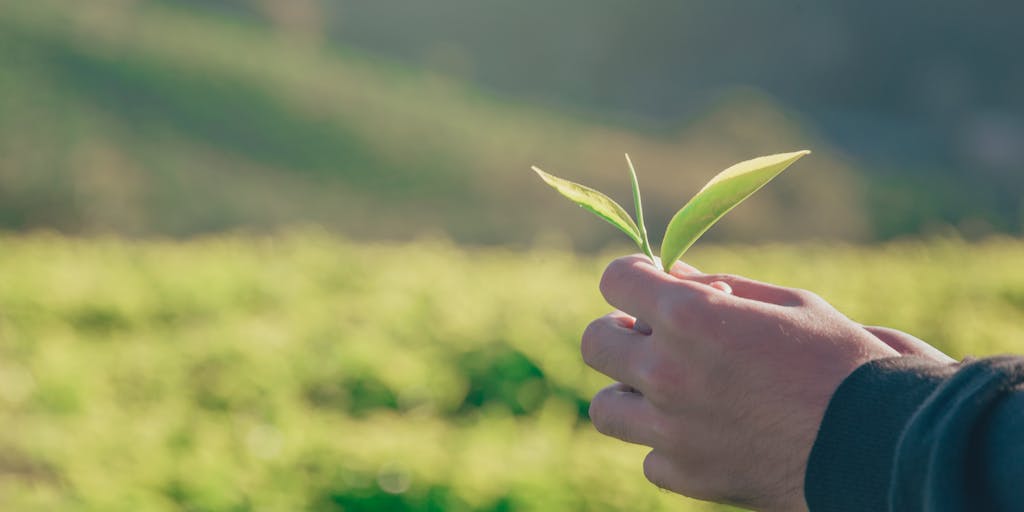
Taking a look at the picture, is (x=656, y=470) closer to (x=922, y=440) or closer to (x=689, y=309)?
(x=689, y=309)

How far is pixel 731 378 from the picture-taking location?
1341mm

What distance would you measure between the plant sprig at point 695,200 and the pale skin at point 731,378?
0.06 m

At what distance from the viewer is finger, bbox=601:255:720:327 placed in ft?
4.45

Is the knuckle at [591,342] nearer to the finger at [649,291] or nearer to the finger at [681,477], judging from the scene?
the finger at [649,291]

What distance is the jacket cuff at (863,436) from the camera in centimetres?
124

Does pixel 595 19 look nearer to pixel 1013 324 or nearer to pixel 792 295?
pixel 1013 324

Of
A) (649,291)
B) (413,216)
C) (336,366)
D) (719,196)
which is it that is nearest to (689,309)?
(649,291)

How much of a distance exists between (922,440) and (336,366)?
365 cm

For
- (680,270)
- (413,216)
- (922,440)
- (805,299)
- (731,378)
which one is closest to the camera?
(922,440)

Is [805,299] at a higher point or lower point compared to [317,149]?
lower

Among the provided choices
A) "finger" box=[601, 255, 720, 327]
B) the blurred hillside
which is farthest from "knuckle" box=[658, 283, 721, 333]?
the blurred hillside

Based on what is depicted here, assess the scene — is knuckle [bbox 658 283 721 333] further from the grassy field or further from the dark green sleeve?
the grassy field

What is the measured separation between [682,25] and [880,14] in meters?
4.68

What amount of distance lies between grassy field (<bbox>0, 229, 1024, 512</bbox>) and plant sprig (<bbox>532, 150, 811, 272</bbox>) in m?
1.71
